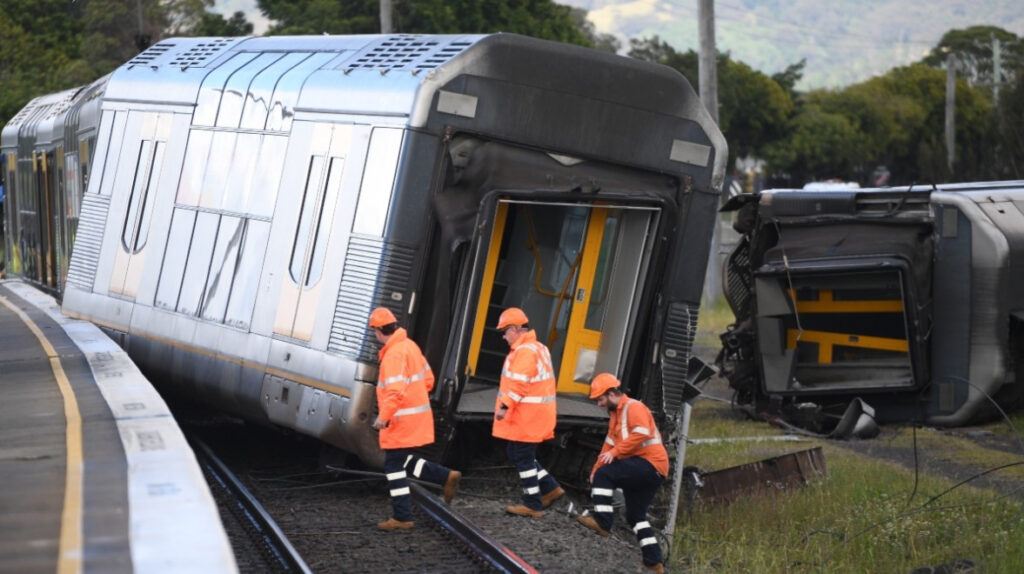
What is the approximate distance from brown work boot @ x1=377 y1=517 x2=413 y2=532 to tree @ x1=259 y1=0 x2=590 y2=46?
37628 millimetres

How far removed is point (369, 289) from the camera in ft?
38.7

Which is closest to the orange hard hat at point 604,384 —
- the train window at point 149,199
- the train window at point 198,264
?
the train window at point 198,264

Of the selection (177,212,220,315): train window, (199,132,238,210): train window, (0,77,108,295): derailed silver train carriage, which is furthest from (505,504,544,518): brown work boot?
(0,77,108,295): derailed silver train carriage

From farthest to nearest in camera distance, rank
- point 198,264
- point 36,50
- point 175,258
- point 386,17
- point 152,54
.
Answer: point 36,50, point 386,17, point 152,54, point 175,258, point 198,264

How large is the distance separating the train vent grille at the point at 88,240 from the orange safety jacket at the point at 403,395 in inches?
254

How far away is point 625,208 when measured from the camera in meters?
12.5

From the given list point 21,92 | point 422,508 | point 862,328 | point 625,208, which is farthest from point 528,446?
point 21,92

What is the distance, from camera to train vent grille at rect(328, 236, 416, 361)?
38.5 feet

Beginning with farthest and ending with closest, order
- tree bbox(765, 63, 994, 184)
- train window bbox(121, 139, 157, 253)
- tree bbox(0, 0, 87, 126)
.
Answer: tree bbox(765, 63, 994, 184)
tree bbox(0, 0, 87, 126)
train window bbox(121, 139, 157, 253)

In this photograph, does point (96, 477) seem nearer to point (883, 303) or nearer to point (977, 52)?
point (883, 303)

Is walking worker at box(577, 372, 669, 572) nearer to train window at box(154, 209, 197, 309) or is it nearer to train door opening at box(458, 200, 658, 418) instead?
train door opening at box(458, 200, 658, 418)

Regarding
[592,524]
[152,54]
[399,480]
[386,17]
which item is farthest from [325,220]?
[386,17]

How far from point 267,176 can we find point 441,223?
7.67 feet

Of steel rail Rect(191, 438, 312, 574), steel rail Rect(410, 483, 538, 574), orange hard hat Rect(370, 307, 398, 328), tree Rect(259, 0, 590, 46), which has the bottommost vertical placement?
steel rail Rect(191, 438, 312, 574)
